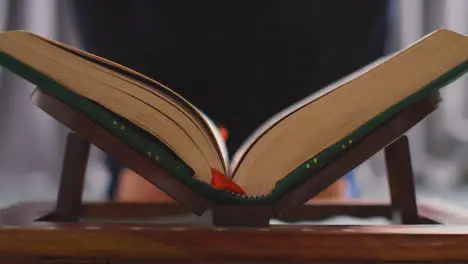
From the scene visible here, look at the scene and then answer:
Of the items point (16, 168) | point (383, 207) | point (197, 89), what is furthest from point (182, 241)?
point (16, 168)

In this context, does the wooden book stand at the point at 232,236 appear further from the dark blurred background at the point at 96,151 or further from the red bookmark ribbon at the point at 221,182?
the dark blurred background at the point at 96,151

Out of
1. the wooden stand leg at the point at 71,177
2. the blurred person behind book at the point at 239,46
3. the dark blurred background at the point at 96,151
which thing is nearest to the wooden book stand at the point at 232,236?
the wooden stand leg at the point at 71,177

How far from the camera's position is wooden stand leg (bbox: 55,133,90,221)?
1.95 feet

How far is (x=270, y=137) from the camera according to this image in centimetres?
49

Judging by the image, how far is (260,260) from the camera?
405mm

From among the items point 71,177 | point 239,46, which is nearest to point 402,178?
point 71,177

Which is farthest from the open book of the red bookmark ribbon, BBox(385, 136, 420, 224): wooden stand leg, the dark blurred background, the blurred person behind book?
the dark blurred background

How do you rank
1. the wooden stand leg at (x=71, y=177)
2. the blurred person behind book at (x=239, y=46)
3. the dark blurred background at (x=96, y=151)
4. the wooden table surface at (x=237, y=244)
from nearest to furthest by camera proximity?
the wooden table surface at (x=237, y=244) < the wooden stand leg at (x=71, y=177) < the blurred person behind book at (x=239, y=46) < the dark blurred background at (x=96, y=151)

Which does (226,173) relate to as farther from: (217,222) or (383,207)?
(383,207)

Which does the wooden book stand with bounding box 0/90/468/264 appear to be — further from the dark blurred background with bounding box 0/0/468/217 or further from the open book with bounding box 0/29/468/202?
the dark blurred background with bounding box 0/0/468/217

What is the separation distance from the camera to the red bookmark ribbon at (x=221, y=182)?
1.50 ft

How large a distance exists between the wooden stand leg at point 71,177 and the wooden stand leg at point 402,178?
307 mm

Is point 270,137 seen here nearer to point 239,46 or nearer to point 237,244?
point 237,244

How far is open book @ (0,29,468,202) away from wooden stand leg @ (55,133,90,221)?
142 mm
